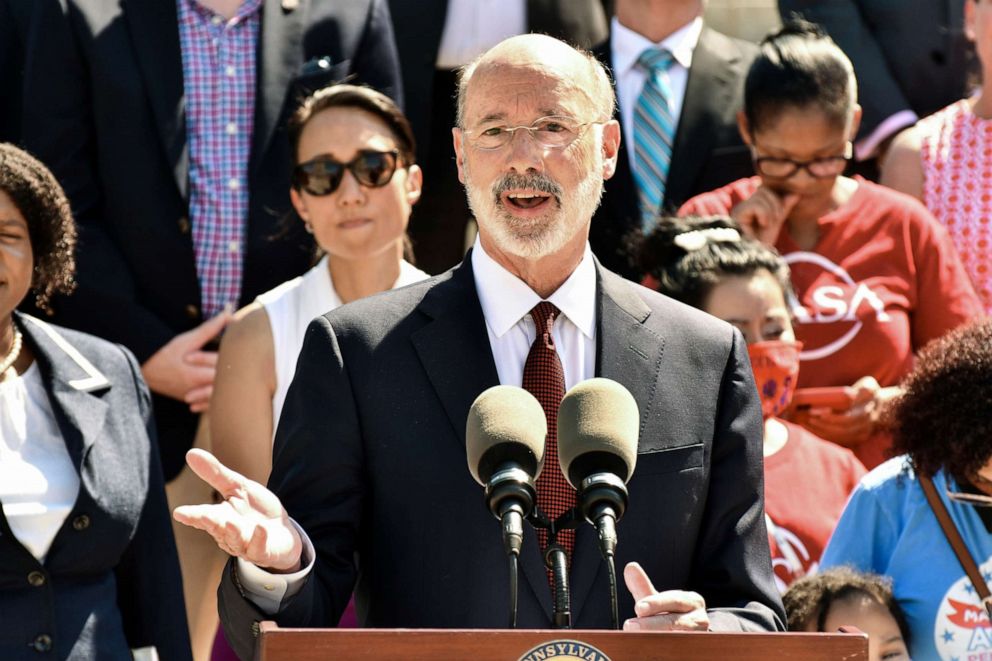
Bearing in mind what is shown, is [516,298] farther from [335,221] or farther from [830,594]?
[335,221]

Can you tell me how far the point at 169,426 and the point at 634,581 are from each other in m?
2.93

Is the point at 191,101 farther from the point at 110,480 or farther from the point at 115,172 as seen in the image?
the point at 110,480

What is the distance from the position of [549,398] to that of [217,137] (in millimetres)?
2619

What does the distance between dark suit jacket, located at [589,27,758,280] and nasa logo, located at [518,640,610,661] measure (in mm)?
3329

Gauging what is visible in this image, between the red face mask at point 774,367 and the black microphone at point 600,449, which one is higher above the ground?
the black microphone at point 600,449

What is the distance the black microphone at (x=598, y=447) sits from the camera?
2.34 m

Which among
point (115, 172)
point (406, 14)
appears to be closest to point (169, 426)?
point (115, 172)

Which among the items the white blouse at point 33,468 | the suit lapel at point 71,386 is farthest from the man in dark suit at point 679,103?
the white blouse at point 33,468

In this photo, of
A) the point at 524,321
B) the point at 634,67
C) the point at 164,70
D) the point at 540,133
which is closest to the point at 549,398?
the point at 524,321

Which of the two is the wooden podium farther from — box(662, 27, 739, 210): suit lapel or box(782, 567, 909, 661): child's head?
box(662, 27, 739, 210): suit lapel

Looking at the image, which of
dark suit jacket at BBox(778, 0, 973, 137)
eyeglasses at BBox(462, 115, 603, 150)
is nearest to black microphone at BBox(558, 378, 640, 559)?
eyeglasses at BBox(462, 115, 603, 150)

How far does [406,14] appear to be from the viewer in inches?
229

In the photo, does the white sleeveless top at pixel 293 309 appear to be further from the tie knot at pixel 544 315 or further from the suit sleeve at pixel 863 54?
the suit sleeve at pixel 863 54

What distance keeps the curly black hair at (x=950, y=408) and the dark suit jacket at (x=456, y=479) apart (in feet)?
4.06
